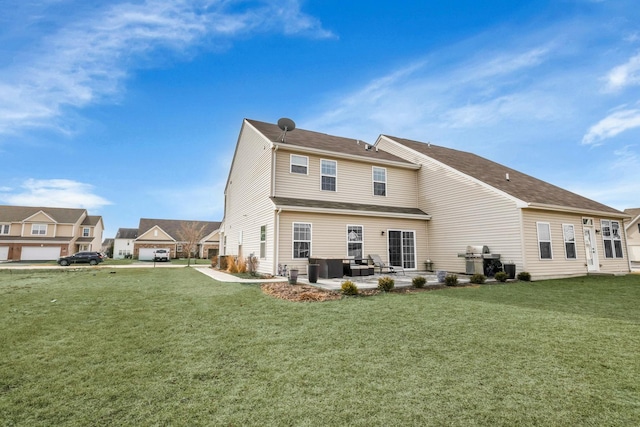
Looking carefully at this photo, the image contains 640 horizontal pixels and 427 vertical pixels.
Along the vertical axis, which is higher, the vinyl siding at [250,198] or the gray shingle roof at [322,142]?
the gray shingle roof at [322,142]

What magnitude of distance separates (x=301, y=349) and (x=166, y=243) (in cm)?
5144

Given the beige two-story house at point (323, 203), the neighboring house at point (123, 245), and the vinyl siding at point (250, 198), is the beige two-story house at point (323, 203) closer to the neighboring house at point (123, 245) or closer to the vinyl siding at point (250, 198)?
the vinyl siding at point (250, 198)

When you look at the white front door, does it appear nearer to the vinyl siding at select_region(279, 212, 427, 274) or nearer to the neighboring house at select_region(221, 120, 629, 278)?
the neighboring house at select_region(221, 120, 629, 278)

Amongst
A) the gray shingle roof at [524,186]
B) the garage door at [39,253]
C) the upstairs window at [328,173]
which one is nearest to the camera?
the gray shingle roof at [524,186]

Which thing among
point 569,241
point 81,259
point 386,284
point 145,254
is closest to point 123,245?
point 145,254

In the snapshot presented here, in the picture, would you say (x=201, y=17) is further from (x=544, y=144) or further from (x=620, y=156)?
(x=620, y=156)

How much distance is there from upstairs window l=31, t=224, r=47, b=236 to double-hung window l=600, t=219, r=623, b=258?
59.0m

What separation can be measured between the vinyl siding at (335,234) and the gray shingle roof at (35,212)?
46094 millimetres

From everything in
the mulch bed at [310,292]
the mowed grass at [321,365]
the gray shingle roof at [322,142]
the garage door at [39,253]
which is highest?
the gray shingle roof at [322,142]

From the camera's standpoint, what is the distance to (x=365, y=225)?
15.0 m

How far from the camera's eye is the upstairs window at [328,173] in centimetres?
1548

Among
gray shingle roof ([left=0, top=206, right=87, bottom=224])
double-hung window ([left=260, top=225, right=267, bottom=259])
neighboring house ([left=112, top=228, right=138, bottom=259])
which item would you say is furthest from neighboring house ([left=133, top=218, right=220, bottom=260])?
double-hung window ([left=260, top=225, right=267, bottom=259])

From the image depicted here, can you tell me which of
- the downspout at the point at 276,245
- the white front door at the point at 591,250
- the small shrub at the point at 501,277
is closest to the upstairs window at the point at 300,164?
the downspout at the point at 276,245

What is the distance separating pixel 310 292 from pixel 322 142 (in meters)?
10.5
